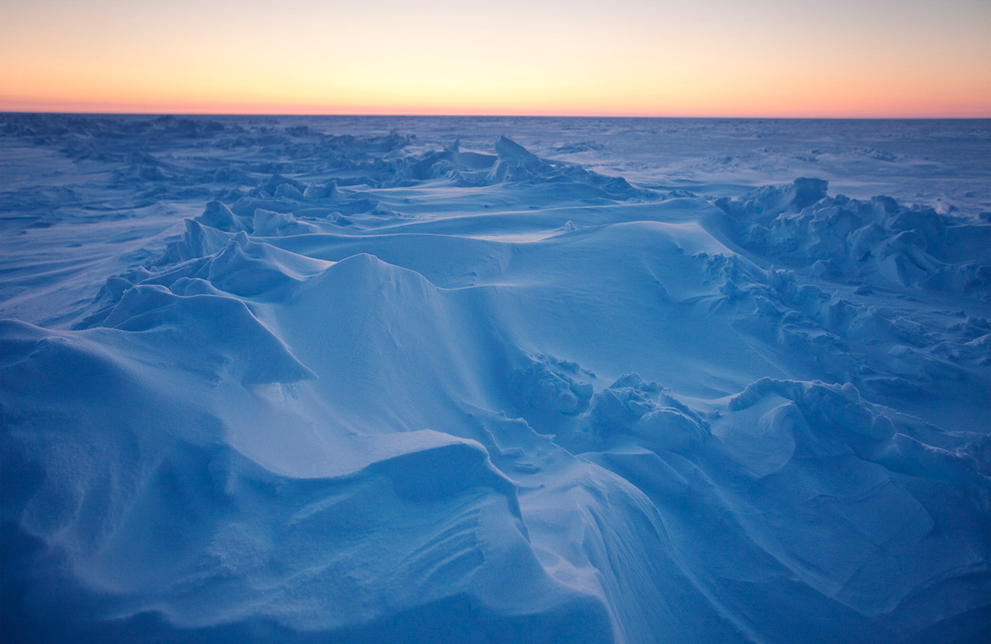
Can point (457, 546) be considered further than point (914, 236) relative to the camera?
No

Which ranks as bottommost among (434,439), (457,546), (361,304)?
(457,546)

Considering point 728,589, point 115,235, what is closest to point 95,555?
point 728,589

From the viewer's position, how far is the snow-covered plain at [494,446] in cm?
121

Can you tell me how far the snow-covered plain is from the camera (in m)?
1.21

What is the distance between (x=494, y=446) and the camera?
208 cm

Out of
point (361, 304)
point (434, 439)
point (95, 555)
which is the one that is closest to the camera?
point (95, 555)

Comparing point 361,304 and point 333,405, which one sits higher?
point 361,304

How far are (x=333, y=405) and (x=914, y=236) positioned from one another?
565 cm

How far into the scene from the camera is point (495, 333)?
288cm

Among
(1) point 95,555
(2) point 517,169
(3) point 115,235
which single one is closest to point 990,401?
(1) point 95,555

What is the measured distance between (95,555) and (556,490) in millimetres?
1355

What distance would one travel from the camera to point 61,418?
52.2 inches

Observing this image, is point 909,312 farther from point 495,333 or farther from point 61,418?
Answer: point 61,418

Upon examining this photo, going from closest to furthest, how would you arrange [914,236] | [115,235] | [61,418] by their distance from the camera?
[61,418]
[914,236]
[115,235]
